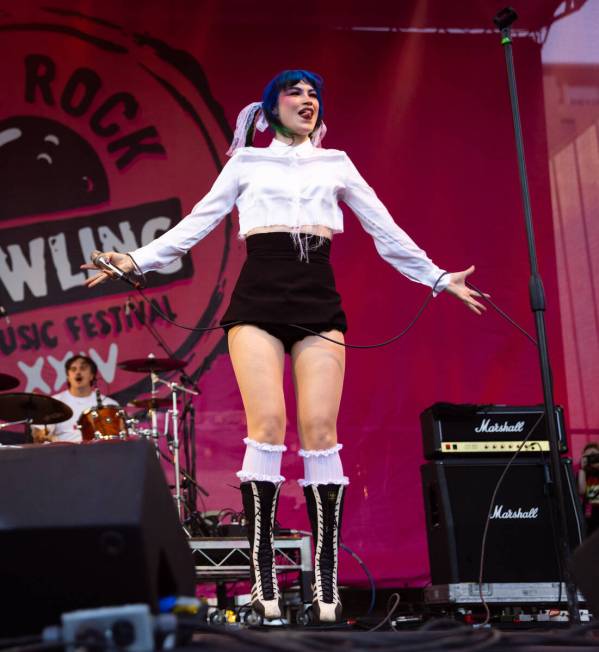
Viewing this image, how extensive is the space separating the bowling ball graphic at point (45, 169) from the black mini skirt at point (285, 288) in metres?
3.91

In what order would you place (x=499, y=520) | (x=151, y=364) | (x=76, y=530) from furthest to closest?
(x=151, y=364)
(x=499, y=520)
(x=76, y=530)

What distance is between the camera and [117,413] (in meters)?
6.11

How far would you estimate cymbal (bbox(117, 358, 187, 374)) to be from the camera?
6.10 meters

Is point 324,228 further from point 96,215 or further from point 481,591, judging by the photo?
point 96,215

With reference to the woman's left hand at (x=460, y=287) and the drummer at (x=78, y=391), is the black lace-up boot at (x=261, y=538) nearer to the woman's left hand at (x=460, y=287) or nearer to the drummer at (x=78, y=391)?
the woman's left hand at (x=460, y=287)

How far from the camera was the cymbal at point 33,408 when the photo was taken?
19.1ft

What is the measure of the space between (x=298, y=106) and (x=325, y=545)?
152 centimetres

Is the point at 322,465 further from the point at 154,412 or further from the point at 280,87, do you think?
the point at 154,412

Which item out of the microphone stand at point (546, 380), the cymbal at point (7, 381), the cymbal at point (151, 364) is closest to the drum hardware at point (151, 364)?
the cymbal at point (151, 364)

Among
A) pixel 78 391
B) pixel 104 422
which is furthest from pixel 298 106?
pixel 78 391

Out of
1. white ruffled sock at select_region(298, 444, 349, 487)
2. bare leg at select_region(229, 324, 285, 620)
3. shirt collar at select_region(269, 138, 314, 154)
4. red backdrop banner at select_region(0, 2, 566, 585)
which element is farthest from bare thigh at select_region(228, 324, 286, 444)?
red backdrop banner at select_region(0, 2, 566, 585)

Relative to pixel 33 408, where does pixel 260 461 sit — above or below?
below

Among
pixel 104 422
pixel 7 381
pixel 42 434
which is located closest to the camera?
pixel 7 381

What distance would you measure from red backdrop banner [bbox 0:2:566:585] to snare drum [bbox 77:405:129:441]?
57 cm
